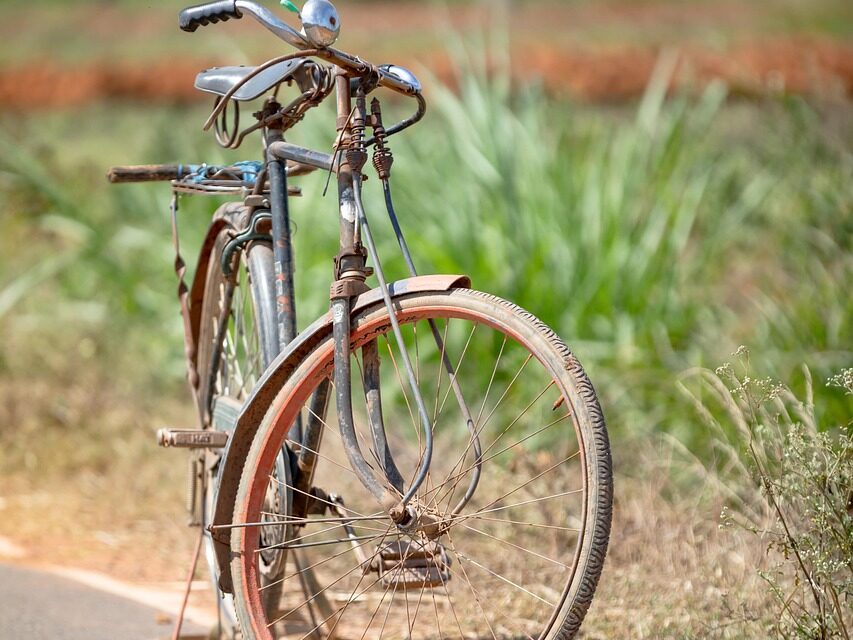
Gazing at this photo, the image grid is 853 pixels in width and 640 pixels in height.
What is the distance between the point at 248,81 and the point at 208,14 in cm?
19

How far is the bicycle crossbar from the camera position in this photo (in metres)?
2.60

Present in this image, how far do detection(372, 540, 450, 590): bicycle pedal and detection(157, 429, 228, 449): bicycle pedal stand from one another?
55cm

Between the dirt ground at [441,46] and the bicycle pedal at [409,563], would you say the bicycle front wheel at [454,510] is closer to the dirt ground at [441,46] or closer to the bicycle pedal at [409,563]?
the bicycle pedal at [409,563]

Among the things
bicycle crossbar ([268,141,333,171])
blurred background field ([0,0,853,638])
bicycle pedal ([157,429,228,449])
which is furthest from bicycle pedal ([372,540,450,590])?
bicycle crossbar ([268,141,333,171])

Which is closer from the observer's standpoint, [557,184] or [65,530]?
[65,530]

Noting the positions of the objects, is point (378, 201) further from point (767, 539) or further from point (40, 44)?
point (40, 44)

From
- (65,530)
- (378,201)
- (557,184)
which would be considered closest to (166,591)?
(65,530)

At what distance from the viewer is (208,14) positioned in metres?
2.72

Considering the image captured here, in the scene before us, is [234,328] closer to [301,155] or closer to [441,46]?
[301,155]

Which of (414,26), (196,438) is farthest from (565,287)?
(414,26)

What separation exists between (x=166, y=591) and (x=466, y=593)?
1.03 meters

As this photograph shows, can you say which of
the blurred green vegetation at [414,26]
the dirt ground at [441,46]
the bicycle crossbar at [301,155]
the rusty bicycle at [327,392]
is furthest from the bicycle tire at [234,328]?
the blurred green vegetation at [414,26]

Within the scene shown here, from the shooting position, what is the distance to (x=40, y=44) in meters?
24.0

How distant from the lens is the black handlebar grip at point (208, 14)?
2682mm
